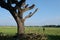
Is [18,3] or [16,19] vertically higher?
[18,3]

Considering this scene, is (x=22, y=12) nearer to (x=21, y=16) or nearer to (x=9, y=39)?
(x=21, y=16)

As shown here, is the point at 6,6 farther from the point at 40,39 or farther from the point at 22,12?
the point at 40,39

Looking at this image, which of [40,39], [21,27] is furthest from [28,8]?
[40,39]

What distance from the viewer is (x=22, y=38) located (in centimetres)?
2098

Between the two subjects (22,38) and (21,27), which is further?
(21,27)

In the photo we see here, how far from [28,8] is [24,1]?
89 cm

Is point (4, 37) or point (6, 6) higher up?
point (6, 6)

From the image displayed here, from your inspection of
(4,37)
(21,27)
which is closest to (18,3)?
(21,27)

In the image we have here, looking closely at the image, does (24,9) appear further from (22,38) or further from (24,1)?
(22,38)

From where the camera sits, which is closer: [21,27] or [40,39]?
[40,39]

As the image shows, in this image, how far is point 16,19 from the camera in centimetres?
2403

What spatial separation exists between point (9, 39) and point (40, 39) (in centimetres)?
277

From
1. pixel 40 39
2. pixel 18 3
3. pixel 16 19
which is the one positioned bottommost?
pixel 40 39

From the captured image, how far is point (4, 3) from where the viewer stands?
23406mm
